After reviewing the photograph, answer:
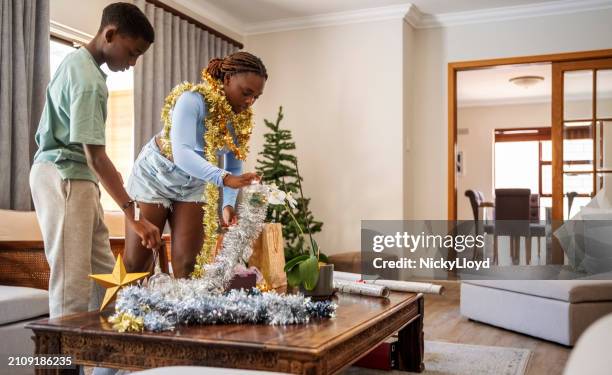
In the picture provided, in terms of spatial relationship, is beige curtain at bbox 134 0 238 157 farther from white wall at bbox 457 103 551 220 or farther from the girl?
white wall at bbox 457 103 551 220

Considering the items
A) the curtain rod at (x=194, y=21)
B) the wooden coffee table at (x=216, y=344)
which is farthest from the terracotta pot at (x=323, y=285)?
the curtain rod at (x=194, y=21)

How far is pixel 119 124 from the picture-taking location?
16.5 feet

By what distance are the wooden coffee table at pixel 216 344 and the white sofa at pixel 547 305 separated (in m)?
1.90

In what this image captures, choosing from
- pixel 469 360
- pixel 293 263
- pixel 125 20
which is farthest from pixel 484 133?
pixel 125 20

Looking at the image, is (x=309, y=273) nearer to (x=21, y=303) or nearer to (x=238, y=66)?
(x=238, y=66)

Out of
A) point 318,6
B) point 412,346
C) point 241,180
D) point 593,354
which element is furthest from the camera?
point 318,6

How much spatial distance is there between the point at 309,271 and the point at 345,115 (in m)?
3.60

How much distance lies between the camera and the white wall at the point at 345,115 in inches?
214

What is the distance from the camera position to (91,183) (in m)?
1.91

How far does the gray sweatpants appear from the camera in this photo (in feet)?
6.00

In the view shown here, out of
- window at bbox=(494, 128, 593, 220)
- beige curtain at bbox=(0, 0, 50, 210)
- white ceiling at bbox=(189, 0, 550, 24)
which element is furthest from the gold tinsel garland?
window at bbox=(494, 128, 593, 220)

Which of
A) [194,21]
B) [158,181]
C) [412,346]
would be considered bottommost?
[412,346]

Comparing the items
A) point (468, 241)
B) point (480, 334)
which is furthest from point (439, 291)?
point (468, 241)

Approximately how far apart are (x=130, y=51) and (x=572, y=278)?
119 inches
